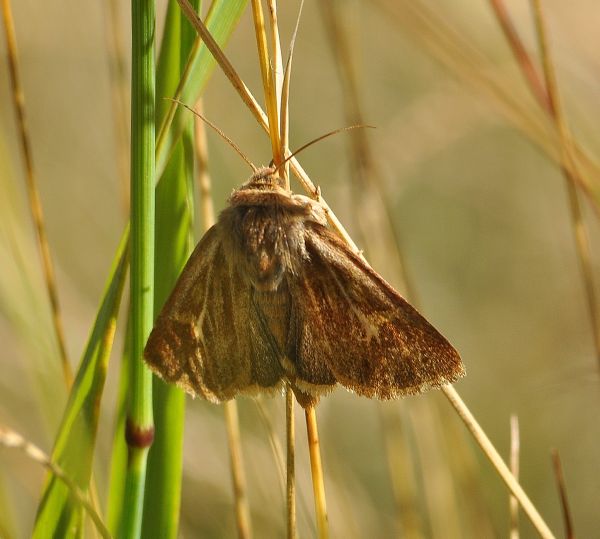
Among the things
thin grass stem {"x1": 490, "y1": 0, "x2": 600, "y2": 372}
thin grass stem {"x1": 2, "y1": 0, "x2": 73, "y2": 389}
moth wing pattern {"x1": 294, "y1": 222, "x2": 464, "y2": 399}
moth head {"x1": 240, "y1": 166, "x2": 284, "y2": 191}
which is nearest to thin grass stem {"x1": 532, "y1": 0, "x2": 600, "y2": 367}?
thin grass stem {"x1": 490, "y1": 0, "x2": 600, "y2": 372}

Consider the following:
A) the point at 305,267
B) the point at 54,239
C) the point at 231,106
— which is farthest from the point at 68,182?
the point at 305,267

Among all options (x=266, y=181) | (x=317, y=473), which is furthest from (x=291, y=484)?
(x=266, y=181)

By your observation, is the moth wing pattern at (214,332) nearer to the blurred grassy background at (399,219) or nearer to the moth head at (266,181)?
the moth head at (266,181)

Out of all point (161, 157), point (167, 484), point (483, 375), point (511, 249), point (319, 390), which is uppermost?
point (511, 249)

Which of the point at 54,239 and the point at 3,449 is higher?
the point at 54,239

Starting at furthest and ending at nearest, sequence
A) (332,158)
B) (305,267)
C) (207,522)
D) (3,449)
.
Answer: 1. (332,158)
2. (207,522)
3. (3,449)
4. (305,267)

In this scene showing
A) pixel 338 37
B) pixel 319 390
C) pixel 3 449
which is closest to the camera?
pixel 319 390

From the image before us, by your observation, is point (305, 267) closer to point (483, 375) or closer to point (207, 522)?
point (207, 522)
